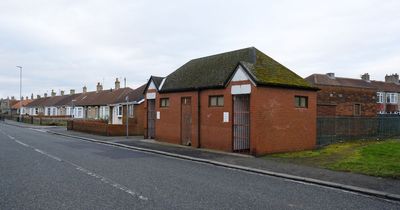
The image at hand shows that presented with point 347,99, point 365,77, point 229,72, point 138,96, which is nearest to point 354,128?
point 229,72

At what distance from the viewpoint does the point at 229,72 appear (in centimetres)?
1942

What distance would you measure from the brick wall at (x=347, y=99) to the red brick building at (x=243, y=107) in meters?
15.9

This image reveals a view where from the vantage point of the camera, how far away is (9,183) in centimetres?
968

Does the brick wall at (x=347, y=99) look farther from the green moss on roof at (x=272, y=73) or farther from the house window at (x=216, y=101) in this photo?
the house window at (x=216, y=101)

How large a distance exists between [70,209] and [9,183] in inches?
145

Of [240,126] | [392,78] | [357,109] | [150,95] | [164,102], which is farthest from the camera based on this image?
[392,78]

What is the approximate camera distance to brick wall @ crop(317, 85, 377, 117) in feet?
115

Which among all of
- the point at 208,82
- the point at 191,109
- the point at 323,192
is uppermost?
the point at 208,82

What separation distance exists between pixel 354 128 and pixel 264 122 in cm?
1099

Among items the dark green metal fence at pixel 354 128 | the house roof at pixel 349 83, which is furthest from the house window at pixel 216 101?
the house roof at pixel 349 83

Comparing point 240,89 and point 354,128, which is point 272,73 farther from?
point 354,128

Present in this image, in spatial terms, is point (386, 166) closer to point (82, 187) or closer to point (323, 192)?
point (323, 192)

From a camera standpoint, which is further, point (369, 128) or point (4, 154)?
point (369, 128)

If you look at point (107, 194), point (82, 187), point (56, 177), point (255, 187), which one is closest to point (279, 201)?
point (255, 187)
